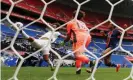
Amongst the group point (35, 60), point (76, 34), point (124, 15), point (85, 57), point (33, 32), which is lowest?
point (85, 57)

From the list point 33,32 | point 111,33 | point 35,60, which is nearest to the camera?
point 111,33

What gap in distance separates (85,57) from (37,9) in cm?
1120

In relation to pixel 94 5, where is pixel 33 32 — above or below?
below

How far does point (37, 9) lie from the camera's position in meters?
14.9

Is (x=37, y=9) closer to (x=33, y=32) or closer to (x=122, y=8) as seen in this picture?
(x=33, y=32)

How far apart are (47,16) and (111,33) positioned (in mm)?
9879

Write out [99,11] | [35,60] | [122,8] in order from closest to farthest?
[35,60]
[122,8]
[99,11]

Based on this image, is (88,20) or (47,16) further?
(88,20)

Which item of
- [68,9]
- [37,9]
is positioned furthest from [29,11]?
[68,9]

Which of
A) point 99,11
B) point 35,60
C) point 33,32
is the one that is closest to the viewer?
point 35,60

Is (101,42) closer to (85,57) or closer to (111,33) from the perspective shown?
(111,33)

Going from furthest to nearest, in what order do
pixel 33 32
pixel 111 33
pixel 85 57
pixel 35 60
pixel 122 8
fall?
pixel 122 8 → pixel 33 32 → pixel 35 60 → pixel 111 33 → pixel 85 57

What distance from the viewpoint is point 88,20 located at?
699 inches

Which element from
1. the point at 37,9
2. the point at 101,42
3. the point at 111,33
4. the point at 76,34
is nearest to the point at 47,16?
the point at 37,9
